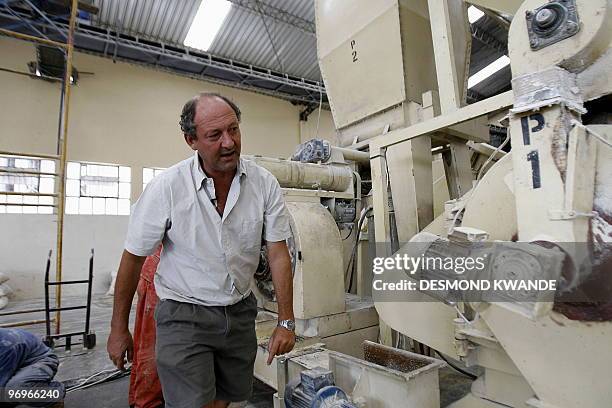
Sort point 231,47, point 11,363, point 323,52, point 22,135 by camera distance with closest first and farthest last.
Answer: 1. point 11,363
2. point 323,52
3. point 22,135
4. point 231,47

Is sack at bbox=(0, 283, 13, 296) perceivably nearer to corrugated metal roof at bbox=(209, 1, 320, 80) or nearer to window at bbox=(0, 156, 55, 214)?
window at bbox=(0, 156, 55, 214)

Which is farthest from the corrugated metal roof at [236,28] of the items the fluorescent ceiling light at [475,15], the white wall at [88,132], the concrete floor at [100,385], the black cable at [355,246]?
the concrete floor at [100,385]

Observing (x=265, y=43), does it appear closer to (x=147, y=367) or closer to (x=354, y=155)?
(x=354, y=155)

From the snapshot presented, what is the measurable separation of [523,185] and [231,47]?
6570mm

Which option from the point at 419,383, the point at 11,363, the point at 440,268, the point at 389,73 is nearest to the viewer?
the point at 440,268

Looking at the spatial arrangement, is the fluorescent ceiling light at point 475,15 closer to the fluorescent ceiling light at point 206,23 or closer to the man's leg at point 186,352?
the fluorescent ceiling light at point 206,23

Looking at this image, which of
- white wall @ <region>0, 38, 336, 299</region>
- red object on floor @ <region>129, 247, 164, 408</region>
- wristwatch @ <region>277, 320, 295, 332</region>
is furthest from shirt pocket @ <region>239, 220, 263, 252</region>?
white wall @ <region>0, 38, 336, 299</region>

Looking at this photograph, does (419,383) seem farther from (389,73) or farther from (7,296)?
(7,296)

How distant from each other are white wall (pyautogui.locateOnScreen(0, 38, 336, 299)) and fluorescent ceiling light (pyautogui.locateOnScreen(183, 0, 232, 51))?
1354mm

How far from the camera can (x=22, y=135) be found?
6.03m

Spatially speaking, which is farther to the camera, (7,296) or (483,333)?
(7,296)

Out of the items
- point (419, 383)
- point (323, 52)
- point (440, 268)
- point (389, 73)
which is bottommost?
point (419, 383)

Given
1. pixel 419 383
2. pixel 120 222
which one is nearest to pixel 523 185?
pixel 419 383

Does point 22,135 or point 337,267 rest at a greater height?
point 22,135
